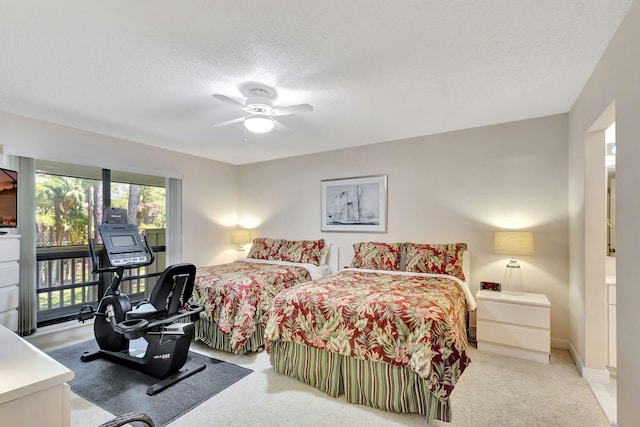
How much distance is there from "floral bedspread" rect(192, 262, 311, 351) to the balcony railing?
3.42 ft

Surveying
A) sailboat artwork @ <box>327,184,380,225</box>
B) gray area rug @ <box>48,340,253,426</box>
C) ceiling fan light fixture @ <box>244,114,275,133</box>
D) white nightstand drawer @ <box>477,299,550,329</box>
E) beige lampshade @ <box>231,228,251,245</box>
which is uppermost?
ceiling fan light fixture @ <box>244,114,275,133</box>

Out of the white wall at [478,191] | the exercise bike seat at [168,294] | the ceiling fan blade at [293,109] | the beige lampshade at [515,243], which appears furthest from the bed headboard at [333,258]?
the ceiling fan blade at [293,109]

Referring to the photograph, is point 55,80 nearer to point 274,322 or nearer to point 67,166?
point 67,166

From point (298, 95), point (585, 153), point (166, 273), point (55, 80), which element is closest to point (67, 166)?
point (55, 80)

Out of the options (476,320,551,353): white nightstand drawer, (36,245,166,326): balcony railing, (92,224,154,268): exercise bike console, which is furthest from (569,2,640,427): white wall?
(36,245,166,326): balcony railing

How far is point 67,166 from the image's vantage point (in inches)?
154

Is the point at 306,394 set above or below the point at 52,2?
below

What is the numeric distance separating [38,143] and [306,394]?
3833mm

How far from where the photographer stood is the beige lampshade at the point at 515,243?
3041mm

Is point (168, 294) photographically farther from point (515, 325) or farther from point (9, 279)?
point (515, 325)

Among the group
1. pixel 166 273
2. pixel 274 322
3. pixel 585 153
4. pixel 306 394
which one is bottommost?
pixel 306 394

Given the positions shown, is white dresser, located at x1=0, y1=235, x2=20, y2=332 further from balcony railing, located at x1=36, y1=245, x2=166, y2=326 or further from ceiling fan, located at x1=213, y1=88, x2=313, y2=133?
ceiling fan, located at x1=213, y1=88, x2=313, y2=133

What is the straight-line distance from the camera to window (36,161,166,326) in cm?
364

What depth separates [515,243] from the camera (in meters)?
3.08
